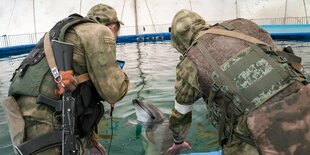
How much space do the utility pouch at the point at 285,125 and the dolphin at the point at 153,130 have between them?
7.37 feet

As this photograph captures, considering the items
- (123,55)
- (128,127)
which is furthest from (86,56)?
Answer: (123,55)

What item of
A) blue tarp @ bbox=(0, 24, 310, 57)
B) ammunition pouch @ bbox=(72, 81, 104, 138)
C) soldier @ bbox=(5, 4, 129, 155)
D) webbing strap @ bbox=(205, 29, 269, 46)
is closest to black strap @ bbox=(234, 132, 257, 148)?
webbing strap @ bbox=(205, 29, 269, 46)

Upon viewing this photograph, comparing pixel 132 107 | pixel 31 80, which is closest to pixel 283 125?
pixel 31 80

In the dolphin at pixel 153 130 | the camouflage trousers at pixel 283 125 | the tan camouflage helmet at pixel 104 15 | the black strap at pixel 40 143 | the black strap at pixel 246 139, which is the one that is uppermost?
the tan camouflage helmet at pixel 104 15

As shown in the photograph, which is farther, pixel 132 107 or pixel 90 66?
pixel 132 107

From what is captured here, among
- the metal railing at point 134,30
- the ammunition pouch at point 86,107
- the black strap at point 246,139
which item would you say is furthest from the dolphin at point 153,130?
the metal railing at point 134,30

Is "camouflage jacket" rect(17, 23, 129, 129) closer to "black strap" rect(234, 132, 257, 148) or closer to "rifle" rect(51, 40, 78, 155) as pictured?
"rifle" rect(51, 40, 78, 155)

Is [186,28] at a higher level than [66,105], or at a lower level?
higher

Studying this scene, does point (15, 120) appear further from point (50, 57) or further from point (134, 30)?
point (134, 30)

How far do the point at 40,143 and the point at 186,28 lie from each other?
146 centimetres

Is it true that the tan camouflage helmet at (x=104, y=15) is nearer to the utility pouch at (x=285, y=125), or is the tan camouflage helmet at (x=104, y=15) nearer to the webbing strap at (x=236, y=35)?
the webbing strap at (x=236, y=35)

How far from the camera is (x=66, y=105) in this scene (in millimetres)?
2297

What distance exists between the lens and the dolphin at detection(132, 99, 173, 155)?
443cm

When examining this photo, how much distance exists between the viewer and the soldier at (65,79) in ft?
7.59
